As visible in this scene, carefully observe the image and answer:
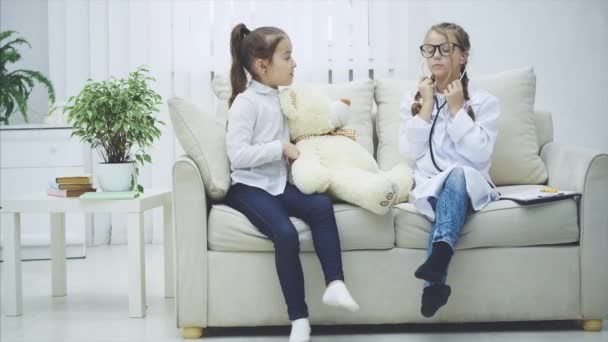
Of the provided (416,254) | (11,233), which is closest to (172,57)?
(11,233)

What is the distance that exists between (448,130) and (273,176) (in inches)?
22.8

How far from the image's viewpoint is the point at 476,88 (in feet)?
7.48

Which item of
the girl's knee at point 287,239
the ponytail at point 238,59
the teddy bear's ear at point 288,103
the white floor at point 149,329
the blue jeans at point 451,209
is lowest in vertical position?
the white floor at point 149,329

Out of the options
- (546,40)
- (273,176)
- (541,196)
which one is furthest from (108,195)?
(546,40)

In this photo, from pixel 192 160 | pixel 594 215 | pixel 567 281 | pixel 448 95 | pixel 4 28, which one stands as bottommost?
pixel 567 281

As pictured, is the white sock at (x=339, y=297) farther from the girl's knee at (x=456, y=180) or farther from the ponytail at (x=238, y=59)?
the ponytail at (x=238, y=59)

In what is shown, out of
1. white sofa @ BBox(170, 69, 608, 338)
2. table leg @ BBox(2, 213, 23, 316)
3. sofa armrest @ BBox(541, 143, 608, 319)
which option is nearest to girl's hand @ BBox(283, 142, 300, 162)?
white sofa @ BBox(170, 69, 608, 338)

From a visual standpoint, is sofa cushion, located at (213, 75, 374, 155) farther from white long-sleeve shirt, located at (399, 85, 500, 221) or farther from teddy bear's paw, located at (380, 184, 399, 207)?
teddy bear's paw, located at (380, 184, 399, 207)

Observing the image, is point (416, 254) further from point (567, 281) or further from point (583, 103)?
point (583, 103)

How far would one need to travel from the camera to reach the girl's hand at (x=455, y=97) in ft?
6.88

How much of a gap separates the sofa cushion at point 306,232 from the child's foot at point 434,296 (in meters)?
0.23

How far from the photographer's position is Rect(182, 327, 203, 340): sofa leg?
196 centimetres

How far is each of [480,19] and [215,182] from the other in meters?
2.28

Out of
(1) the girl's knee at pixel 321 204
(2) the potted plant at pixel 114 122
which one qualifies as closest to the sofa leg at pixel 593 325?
(1) the girl's knee at pixel 321 204
